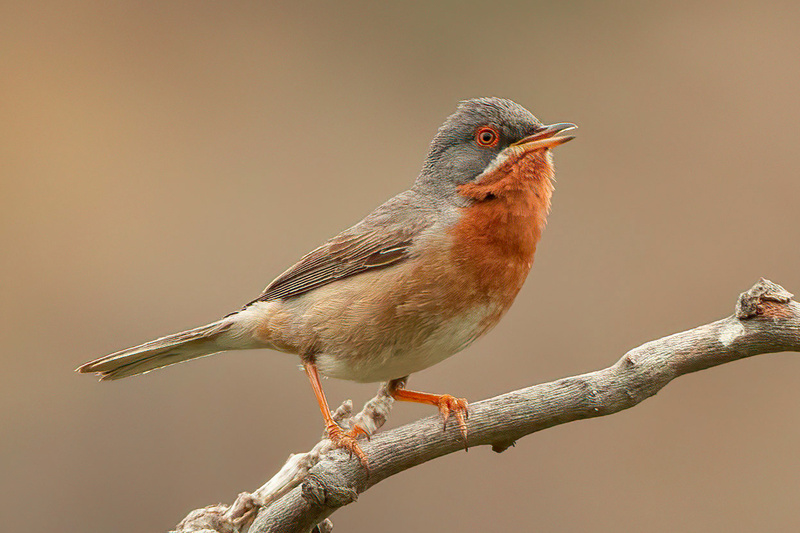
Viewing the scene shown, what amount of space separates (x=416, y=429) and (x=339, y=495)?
51 cm

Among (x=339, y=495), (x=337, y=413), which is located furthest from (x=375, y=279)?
(x=339, y=495)

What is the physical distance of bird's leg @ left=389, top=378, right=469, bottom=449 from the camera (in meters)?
3.00

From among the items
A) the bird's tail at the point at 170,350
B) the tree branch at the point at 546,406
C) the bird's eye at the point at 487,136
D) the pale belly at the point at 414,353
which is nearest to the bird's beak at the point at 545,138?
the bird's eye at the point at 487,136

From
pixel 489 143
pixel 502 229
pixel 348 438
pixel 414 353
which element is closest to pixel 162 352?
pixel 348 438

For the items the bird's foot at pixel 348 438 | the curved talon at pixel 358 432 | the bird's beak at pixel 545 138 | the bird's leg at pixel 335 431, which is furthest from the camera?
the bird's beak at pixel 545 138

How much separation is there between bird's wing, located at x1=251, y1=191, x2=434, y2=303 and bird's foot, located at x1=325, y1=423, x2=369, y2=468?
855mm

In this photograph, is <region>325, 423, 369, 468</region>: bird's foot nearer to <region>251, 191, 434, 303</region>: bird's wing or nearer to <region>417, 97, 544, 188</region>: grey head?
<region>251, 191, 434, 303</region>: bird's wing

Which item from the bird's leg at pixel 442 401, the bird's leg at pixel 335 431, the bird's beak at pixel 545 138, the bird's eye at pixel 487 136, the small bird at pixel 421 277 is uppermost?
the bird's eye at pixel 487 136

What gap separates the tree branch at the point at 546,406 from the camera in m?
2.54

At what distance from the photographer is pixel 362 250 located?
402 centimetres

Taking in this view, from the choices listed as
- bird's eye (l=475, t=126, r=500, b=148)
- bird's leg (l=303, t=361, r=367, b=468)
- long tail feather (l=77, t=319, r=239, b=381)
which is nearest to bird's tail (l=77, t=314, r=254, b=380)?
long tail feather (l=77, t=319, r=239, b=381)

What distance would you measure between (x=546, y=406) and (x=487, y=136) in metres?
1.61

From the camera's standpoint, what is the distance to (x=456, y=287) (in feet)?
11.6

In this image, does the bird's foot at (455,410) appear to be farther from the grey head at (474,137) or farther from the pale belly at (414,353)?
the grey head at (474,137)
